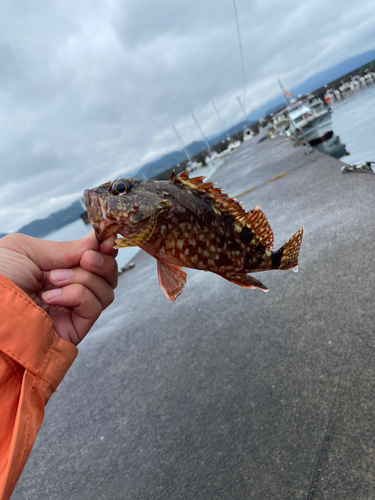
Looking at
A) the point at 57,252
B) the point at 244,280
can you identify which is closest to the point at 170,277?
the point at 244,280

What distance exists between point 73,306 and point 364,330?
3.73 meters

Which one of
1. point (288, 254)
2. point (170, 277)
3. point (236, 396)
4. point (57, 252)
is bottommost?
point (236, 396)

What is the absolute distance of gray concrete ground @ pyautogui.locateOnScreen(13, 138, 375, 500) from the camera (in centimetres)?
365

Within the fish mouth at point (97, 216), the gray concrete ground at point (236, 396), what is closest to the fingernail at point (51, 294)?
the fish mouth at point (97, 216)

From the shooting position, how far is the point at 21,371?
230cm

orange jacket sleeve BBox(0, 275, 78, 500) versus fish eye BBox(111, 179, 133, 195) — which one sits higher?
fish eye BBox(111, 179, 133, 195)

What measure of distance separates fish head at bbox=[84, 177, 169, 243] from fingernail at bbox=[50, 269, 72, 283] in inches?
22.7

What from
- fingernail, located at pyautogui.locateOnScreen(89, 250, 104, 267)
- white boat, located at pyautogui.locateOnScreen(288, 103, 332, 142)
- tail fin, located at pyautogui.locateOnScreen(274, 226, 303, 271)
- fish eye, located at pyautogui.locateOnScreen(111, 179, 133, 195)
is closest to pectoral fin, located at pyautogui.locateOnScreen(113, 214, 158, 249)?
fish eye, located at pyautogui.locateOnScreen(111, 179, 133, 195)

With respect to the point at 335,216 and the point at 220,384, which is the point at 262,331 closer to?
the point at 220,384

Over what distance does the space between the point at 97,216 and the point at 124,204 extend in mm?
215

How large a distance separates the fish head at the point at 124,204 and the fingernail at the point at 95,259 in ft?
1.18

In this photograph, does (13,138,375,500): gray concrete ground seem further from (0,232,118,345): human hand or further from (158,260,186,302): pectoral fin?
(0,232,118,345): human hand

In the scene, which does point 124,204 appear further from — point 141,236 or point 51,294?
point 51,294

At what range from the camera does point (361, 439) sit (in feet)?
11.2
